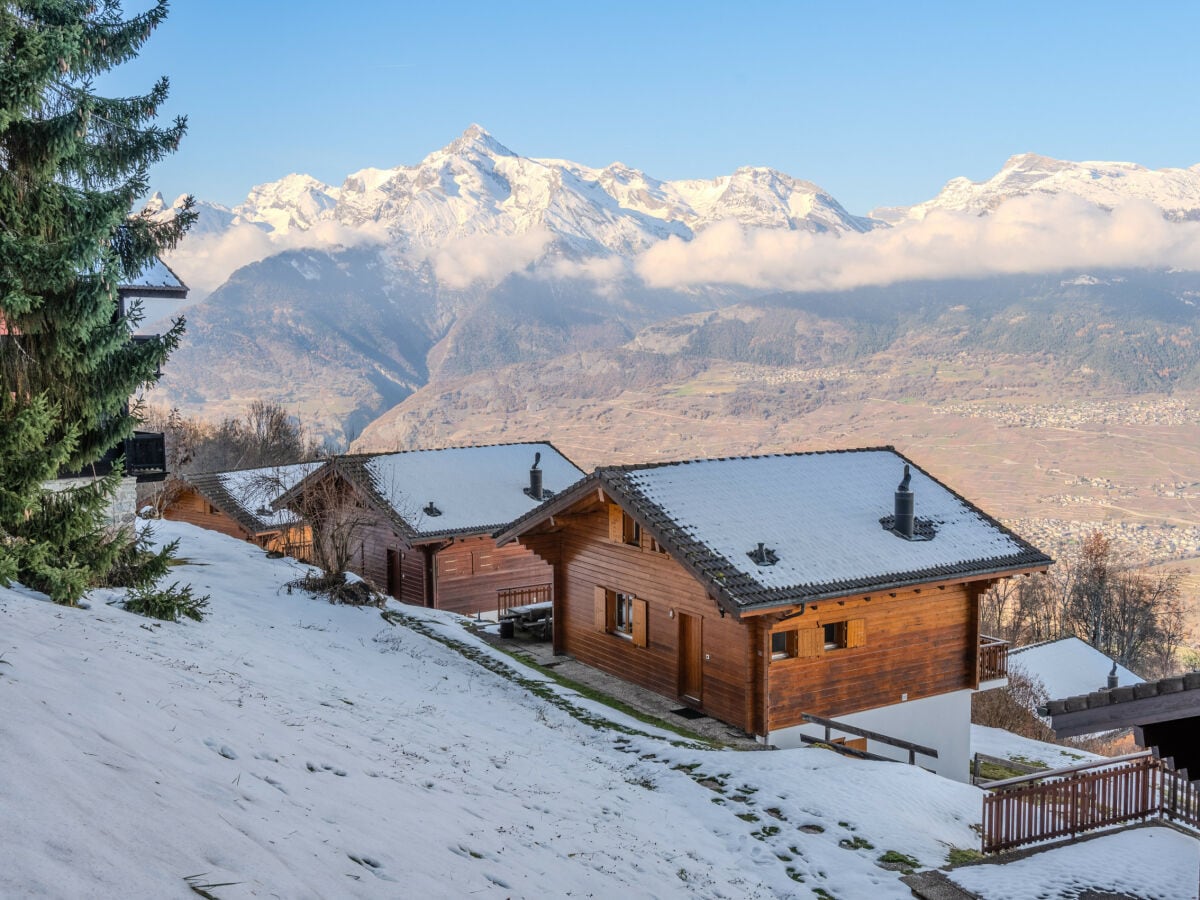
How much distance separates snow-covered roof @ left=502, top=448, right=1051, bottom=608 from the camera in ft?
62.4

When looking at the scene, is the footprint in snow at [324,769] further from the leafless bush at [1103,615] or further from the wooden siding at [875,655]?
the leafless bush at [1103,615]

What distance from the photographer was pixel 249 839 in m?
7.40

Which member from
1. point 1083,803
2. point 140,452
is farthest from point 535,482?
point 1083,803

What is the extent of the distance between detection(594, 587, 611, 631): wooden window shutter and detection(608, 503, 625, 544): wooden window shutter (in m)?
1.65

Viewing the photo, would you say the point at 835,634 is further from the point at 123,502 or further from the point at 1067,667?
the point at 1067,667

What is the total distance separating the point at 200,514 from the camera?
1722 inches

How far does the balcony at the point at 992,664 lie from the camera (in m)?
23.0

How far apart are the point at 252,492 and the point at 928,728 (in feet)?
98.2

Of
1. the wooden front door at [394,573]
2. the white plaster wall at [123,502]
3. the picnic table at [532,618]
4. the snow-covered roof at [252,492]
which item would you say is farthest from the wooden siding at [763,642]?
the snow-covered roof at [252,492]

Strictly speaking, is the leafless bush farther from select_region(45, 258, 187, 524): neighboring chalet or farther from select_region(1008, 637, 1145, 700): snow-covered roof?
select_region(45, 258, 187, 524): neighboring chalet

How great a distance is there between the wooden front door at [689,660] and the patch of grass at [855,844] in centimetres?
739

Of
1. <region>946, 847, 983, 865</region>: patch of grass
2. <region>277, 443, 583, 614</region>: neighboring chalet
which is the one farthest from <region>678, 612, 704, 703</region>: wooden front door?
<region>277, 443, 583, 614</region>: neighboring chalet

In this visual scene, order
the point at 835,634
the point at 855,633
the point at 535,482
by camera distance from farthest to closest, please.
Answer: the point at 535,482, the point at 835,634, the point at 855,633

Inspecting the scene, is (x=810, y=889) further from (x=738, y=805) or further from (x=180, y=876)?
(x=180, y=876)
